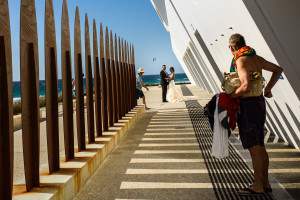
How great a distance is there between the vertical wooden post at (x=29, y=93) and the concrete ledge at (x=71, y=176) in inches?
5.3

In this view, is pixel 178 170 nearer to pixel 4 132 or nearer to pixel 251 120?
pixel 251 120

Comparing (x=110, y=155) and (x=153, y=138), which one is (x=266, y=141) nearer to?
(x=153, y=138)

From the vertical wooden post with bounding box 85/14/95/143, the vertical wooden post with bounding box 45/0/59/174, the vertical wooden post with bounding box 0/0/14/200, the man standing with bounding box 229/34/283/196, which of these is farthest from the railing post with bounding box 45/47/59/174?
the man standing with bounding box 229/34/283/196

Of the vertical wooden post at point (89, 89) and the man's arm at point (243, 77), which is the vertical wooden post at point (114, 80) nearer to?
the vertical wooden post at point (89, 89)

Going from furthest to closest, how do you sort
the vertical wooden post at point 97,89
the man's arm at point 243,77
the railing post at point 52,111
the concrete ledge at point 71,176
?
the vertical wooden post at point 97,89
the railing post at point 52,111
the man's arm at point 243,77
the concrete ledge at point 71,176

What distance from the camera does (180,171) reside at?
14.1 feet

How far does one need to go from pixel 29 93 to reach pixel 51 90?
0.49 m

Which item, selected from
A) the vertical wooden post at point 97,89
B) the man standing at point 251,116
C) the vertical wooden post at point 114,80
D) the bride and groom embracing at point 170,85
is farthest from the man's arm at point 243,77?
the bride and groom embracing at point 170,85

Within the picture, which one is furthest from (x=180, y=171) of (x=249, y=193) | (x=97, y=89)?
(x=97, y=89)

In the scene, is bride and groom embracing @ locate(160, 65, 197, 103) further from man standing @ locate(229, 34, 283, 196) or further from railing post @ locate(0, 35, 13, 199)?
railing post @ locate(0, 35, 13, 199)

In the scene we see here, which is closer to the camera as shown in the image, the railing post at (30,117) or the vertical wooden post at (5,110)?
the vertical wooden post at (5,110)

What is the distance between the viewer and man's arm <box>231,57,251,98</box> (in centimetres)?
332

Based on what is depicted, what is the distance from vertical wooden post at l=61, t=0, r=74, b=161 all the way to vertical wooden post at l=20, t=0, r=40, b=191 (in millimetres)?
890

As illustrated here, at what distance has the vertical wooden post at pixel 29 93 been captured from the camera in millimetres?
2961
